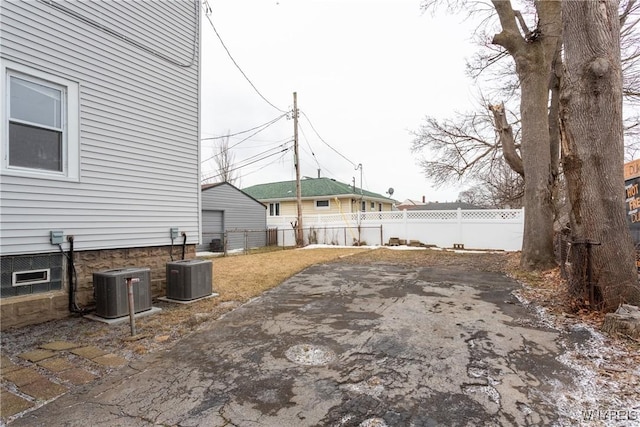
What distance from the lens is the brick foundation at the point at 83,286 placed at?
12.8ft

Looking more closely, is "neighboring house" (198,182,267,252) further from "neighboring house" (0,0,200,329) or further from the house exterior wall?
"neighboring house" (0,0,200,329)

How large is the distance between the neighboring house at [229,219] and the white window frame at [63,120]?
32.1 ft

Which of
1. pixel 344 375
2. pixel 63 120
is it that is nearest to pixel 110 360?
pixel 344 375

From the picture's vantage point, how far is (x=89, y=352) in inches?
130

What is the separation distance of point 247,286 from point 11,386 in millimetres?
4017

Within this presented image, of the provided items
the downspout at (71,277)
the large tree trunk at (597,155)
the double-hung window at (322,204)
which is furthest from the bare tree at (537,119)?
the double-hung window at (322,204)

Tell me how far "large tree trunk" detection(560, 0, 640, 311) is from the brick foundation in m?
6.57

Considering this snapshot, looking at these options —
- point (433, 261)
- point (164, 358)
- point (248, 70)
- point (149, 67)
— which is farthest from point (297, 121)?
point (164, 358)

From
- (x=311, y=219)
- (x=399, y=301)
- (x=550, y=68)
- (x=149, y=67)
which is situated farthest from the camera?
(x=311, y=219)

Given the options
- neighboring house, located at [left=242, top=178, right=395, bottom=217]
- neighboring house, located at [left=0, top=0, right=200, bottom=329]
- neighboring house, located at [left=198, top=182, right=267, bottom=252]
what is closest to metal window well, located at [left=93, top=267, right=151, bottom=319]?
neighboring house, located at [left=0, top=0, right=200, bottom=329]

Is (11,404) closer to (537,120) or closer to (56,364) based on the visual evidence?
(56,364)

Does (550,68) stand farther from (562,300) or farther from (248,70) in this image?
(248,70)

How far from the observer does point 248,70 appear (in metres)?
12.3

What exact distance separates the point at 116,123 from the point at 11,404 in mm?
4035
